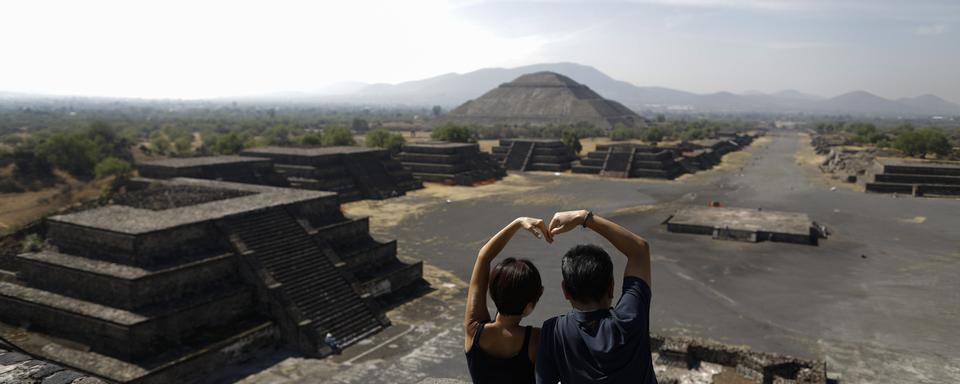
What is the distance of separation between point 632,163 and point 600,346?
62703mm

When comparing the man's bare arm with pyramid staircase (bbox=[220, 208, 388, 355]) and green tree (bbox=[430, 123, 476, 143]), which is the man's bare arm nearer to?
pyramid staircase (bbox=[220, 208, 388, 355])

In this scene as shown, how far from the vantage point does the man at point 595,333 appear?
3.44m

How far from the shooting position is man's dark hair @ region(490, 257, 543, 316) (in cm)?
359

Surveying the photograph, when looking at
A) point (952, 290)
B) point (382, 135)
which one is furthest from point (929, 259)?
point (382, 135)

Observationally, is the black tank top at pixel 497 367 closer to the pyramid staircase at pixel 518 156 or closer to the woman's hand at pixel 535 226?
the woman's hand at pixel 535 226

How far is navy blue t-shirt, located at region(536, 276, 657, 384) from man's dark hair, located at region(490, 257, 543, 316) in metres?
0.23

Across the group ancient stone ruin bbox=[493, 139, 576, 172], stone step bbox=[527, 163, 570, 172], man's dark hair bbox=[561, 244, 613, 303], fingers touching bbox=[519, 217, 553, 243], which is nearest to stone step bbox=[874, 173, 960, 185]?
stone step bbox=[527, 163, 570, 172]

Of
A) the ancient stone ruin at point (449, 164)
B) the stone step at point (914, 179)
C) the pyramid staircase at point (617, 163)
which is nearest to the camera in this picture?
the stone step at point (914, 179)

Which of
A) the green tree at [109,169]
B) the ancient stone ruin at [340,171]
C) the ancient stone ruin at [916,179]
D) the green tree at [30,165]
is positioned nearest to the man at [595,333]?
the ancient stone ruin at [340,171]

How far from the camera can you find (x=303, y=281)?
18953 mm

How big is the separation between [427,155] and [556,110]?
358 ft

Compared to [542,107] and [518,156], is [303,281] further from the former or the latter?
[542,107]

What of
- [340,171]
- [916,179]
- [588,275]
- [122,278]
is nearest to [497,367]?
[588,275]

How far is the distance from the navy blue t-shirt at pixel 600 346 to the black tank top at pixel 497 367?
208 mm
